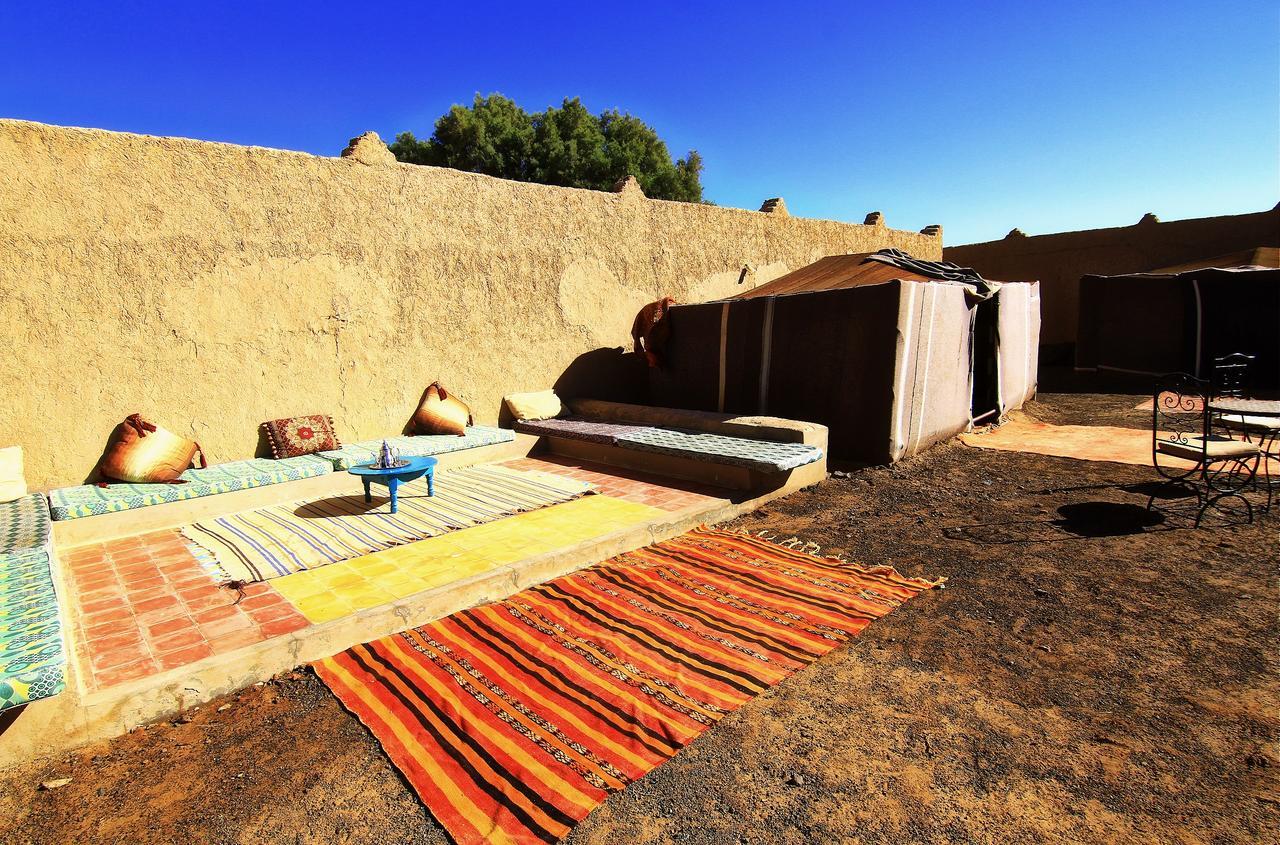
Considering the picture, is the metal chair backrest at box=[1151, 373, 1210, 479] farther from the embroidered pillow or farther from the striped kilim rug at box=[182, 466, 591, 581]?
the embroidered pillow

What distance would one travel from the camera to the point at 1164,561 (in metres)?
4.04

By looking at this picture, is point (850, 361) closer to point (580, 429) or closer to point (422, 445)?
point (580, 429)

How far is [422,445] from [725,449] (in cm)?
314

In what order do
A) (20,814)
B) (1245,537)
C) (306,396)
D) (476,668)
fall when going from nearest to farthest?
(20,814)
(476,668)
(1245,537)
(306,396)

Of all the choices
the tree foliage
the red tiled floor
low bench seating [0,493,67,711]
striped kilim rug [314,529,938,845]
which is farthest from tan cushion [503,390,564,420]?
the tree foliage

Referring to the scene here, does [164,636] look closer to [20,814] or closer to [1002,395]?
[20,814]

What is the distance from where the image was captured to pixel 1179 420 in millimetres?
8539

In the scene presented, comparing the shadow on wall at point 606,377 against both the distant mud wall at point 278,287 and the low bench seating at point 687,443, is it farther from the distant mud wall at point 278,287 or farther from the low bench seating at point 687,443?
the low bench seating at point 687,443

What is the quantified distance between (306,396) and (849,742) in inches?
241

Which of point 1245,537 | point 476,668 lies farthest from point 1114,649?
point 476,668

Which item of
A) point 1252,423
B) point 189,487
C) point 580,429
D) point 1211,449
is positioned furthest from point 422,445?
point 1252,423

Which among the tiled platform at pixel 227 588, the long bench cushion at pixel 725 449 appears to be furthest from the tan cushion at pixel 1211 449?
the tiled platform at pixel 227 588

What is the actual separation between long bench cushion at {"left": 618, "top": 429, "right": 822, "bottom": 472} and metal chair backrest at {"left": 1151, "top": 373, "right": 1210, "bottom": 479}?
2.64 m

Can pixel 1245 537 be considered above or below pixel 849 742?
above
